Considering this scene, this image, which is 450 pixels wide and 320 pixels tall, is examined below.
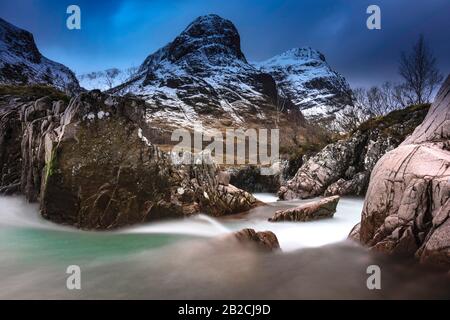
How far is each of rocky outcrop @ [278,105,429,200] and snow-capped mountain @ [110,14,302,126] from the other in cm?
7072

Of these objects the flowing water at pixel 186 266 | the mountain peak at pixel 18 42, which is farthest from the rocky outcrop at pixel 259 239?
the mountain peak at pixel 18 42

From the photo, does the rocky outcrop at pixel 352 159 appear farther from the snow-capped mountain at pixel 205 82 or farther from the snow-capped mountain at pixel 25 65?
the snow-capped mountain at pixel 205 82

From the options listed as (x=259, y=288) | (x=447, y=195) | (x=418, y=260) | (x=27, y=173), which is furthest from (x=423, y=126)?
(x=27, y=173)

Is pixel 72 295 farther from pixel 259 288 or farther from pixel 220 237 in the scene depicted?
pixel 220 237

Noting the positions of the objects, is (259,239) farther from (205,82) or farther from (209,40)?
(209,40)

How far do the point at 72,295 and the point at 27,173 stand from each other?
12.4m

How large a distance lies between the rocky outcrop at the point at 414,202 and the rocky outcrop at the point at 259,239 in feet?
8.39

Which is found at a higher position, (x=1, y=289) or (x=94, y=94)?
(x=94, y=94)

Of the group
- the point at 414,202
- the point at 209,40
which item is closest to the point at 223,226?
the point at 414,202

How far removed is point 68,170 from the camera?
12867 mm

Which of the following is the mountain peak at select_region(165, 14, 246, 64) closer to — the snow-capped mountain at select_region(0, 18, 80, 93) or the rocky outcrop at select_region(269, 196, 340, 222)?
the snow-capped mountain at select_region(0, 18, 80, 93)

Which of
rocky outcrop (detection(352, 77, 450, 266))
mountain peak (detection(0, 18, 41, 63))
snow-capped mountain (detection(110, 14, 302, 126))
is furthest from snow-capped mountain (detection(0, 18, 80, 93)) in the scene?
rocky outcrop (detection(352, 77, 450, 266))

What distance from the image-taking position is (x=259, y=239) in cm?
934

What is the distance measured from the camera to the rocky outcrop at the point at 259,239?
9.19 metres
